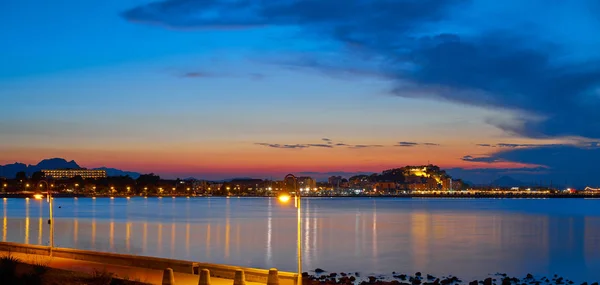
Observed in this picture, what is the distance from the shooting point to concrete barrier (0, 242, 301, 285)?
62.7 ft

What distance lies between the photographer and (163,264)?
22.8 metres

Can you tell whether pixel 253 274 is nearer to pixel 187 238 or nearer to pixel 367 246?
pixel 367 246

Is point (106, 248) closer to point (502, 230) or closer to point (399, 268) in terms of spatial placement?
point (399, 268)

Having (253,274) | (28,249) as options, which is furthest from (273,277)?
(28,249)

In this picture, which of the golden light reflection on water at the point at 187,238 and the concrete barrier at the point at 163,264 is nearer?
the concrete barrier at the point at 163,264

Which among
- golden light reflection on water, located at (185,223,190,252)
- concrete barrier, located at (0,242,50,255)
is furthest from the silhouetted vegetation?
golden light reflection on water, located at (185,223,190,252)

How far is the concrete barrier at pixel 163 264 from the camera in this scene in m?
19.1

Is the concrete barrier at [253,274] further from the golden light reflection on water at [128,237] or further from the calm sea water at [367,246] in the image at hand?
the golden light reflection on water at [128,237]

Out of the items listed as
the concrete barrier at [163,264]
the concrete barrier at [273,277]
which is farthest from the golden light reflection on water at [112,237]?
the concrete barrier at [273,277]

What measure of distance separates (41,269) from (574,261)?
41.6 meters

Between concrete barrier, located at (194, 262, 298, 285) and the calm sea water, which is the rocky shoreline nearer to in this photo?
the calm sea water

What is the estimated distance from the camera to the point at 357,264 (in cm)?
4369

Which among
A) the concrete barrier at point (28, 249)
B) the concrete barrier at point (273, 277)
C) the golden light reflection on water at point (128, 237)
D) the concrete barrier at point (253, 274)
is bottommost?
the golden light reflection on water at point (128, 237)

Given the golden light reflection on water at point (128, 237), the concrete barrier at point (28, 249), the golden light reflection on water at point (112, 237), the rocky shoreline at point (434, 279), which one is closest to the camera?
the concrete barrier at point (28, 249)
